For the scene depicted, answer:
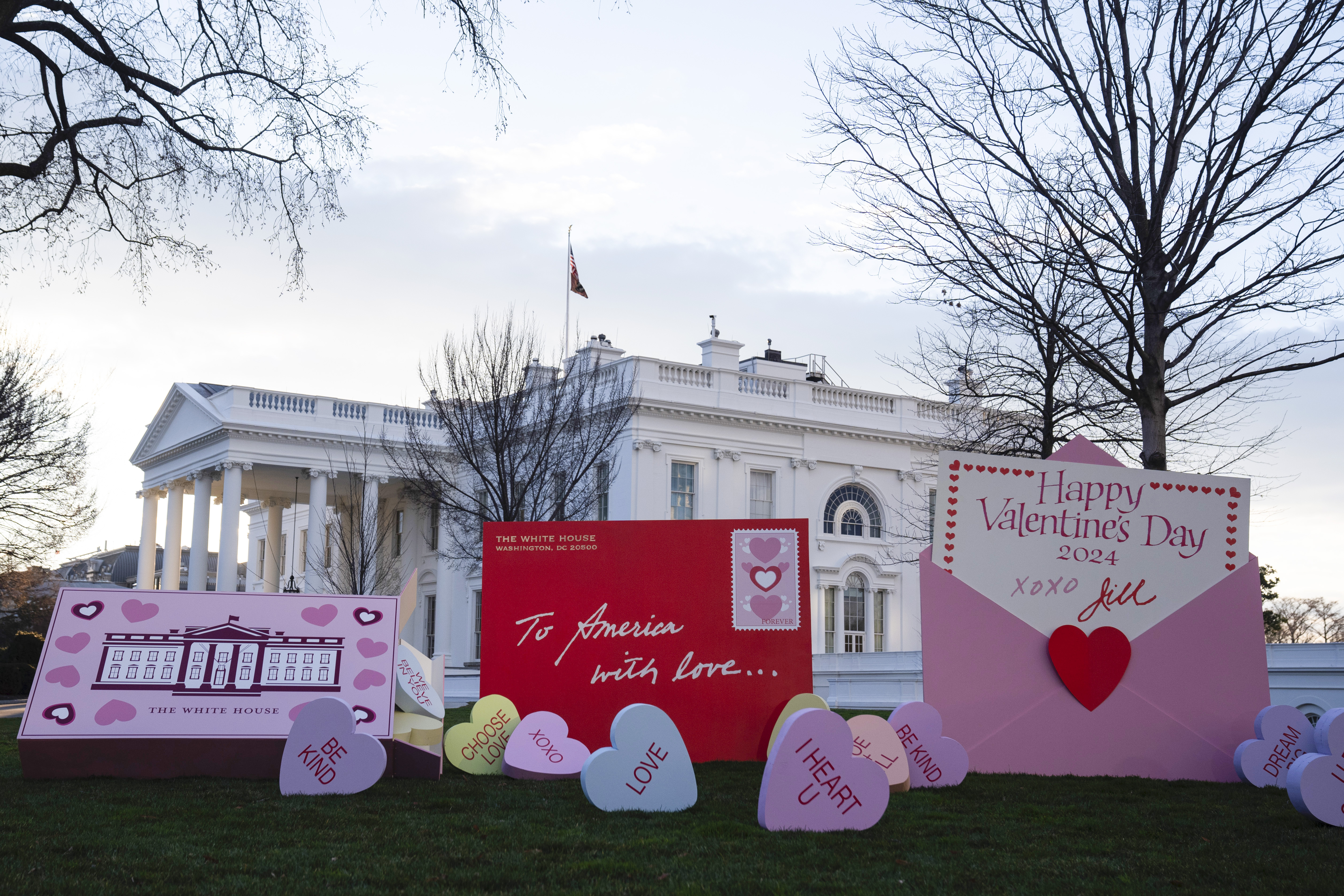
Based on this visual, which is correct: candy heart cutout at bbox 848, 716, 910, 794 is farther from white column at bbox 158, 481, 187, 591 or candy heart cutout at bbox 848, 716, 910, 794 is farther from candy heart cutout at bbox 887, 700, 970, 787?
white column at bbox 158, 481, 187, 591

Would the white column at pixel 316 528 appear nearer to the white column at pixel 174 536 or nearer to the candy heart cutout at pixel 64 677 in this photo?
the white column at pixel 174 536

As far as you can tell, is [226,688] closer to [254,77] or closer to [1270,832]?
[254,77]

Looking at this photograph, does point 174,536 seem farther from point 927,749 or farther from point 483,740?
point 927,749

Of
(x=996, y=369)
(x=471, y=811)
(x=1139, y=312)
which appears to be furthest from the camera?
(x=996, y=369)

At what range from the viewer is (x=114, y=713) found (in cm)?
870

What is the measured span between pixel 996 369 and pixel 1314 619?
173 feet

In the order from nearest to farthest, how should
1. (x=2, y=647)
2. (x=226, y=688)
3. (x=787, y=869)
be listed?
(x=787, y=869), (x=226, y=688), (x=2, y=647)

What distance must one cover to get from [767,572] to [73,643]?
574cm

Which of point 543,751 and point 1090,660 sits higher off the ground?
point 1090,660

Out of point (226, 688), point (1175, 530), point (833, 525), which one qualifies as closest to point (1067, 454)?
point (1175, 530)

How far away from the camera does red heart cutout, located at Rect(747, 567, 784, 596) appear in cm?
1102

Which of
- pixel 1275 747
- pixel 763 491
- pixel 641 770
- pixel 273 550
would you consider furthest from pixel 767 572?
pixel 273 550

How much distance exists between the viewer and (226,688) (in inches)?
351

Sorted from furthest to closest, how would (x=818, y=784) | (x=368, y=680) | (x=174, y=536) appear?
(x=174, y=536), (x=368, y=680), (x=818, y=784)
